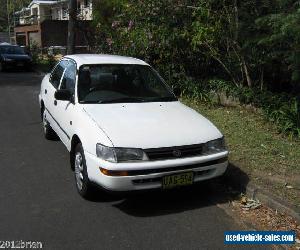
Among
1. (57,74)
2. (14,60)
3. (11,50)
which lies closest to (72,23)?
(14,60)

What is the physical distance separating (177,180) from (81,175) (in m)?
1.18

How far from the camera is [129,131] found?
4.69 meters

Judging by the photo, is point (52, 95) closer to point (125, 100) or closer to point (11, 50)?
point (125, 100)

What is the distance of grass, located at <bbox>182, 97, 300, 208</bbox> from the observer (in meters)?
5.28

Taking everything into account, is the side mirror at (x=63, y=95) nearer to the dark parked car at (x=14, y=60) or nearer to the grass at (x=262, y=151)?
the grass at (x=262, y=151)

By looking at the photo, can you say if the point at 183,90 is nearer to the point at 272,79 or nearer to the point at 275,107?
the point at 272,79

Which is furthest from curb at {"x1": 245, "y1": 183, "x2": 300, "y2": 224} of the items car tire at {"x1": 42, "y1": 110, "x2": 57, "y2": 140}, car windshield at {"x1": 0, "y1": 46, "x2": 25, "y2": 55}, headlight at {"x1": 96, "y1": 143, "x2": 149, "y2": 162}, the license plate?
car windshield at {"x1": 0, "y1": 46, "x2": 25, "y2": 55}

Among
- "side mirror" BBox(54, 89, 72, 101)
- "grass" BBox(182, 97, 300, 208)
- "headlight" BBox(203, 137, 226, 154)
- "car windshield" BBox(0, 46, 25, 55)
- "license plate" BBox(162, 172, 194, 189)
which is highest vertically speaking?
"side mirror" BBox(54, 89, 72, 101)

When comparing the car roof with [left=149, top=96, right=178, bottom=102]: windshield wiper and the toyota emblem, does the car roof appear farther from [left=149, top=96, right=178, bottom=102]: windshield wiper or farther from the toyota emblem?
the toyota emblem

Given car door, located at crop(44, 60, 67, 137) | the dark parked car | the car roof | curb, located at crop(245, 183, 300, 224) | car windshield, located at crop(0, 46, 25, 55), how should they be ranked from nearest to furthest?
curb, located at crop(245, 183, 300, 224) < the car roof < car door, located at crop(44, 60, 67, 137) < the dark parked car < car windshield, located at crop(0, 46, 25, 55)

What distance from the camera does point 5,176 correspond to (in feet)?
19.0

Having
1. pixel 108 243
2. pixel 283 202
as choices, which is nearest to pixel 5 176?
pixel 108 243

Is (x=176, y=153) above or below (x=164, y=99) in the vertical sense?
below

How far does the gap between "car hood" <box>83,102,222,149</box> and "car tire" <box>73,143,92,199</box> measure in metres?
0.44
